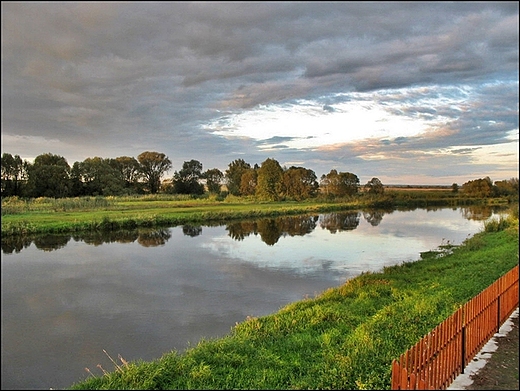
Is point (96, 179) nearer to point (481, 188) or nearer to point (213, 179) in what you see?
point (213, 179)

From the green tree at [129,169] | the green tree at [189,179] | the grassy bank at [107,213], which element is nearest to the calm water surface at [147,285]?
the grassy bank at [107,213]

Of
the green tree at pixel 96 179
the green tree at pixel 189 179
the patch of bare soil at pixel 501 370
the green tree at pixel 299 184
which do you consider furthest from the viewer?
the green tree at pixel 299 184

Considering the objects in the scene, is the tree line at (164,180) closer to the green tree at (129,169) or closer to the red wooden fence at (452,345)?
the green tree at (129,169)

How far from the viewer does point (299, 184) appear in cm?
6900

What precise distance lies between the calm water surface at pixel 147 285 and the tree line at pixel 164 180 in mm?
20679

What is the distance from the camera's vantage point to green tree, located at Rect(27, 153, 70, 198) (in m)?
40.7

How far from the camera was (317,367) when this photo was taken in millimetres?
5828

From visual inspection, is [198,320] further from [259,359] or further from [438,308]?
[438,308]

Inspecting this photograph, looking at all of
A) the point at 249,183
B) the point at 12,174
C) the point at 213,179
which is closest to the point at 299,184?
the point at 249,183

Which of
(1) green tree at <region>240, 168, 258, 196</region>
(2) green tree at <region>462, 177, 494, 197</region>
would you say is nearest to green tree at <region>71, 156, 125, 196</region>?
(1) green tree at <region>240, 168, 258, 196</region>

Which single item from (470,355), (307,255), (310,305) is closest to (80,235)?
(307,255)

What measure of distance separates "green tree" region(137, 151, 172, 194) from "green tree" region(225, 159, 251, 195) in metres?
14.5

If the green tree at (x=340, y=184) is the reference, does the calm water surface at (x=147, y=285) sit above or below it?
below

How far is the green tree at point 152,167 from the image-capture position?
5947 centimetres
